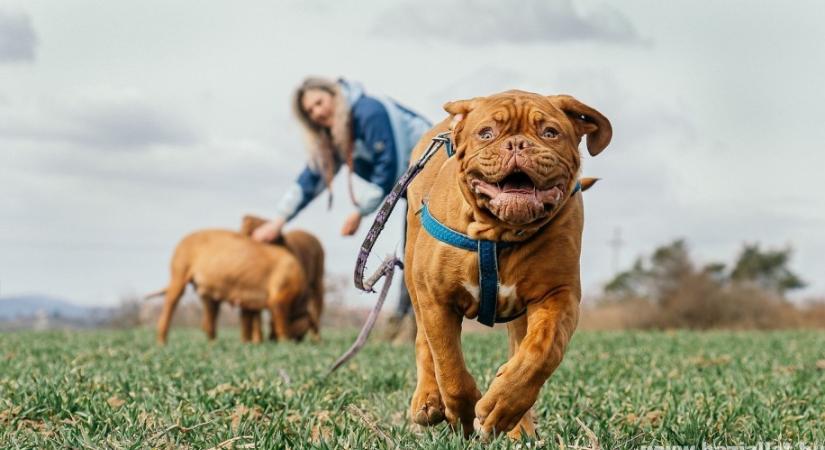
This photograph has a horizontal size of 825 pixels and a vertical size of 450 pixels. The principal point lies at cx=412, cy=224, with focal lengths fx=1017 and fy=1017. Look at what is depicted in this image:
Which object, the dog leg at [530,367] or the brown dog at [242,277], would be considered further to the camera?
the brown dog at [242,277]

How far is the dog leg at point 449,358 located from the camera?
369cm

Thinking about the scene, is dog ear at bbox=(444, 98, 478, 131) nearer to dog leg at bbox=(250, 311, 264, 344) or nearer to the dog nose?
the dog nose

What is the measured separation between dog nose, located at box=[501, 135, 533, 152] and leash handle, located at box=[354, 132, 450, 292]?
2.92 feet

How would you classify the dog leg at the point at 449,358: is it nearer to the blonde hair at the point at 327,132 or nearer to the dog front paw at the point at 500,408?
the dog front paw at the point at 500,408

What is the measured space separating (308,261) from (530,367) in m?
10.1

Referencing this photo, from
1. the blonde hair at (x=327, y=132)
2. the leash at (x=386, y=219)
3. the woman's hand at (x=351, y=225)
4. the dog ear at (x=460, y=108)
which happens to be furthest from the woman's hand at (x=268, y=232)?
the dog ear at (x=460, y=108)

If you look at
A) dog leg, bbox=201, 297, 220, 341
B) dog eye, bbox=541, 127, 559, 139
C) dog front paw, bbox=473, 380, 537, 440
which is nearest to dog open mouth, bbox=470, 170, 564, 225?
dog eye, bbox=541, 127, 559, 139

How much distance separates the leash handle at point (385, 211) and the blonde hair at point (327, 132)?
5.00m

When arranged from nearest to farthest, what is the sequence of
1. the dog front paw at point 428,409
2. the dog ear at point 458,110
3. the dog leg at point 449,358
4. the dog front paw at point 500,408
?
1. the dog front paw at point 500,408
2. the dog ear at point 458,110
3. the dog leg at point 449,358
4. the dog front paw at point 428,409

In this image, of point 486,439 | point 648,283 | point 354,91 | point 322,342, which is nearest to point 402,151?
point 354,91

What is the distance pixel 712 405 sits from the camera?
538cm

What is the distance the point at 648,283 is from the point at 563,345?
1856cm

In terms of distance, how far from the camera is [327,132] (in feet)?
33.2

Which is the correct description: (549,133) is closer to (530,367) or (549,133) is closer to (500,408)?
(530,367)
